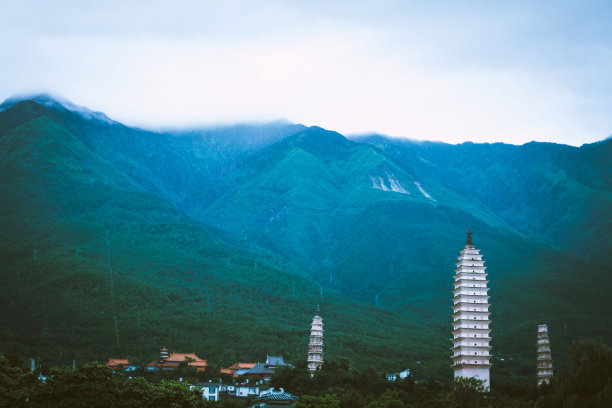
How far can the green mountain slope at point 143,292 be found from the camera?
112 metres

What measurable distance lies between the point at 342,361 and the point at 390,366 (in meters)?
21.1

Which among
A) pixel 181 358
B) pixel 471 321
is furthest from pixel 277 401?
pixel 181 358

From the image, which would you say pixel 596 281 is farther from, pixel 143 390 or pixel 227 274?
pixel 143 390

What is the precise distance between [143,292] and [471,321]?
69.3m

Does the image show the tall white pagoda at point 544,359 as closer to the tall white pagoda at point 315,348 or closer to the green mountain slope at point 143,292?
the green mountain slope at point 143,292

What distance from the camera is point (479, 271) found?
3017 inches

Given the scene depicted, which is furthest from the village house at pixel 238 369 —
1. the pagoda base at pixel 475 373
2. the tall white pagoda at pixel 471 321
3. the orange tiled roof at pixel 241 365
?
the pagoda base at pixel 475 373

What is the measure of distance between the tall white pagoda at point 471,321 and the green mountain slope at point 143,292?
24555mm

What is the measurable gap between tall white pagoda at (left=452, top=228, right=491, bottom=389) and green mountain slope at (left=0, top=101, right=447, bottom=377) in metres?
24.6

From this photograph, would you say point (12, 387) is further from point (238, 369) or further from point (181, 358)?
point (181, 358)

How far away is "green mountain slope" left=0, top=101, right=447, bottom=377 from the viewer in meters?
112

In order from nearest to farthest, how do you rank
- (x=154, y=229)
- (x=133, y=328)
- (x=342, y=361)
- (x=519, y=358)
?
(x=342, y=361), (x=519, y=358), (x=133, y=328), (x=154, y=229)

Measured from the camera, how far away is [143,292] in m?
131

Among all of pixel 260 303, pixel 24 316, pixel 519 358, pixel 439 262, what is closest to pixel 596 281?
pixel 439 262
